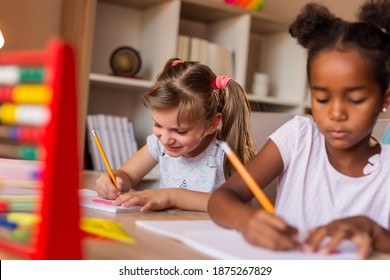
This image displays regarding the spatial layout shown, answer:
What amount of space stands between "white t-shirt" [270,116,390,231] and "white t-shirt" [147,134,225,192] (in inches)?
19.2

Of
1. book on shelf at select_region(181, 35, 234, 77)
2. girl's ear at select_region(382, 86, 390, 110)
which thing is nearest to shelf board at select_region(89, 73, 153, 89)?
book on shelf at select_region(181, 35, 234, 77)

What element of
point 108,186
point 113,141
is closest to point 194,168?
point 108,186

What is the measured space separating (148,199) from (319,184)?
1.06 ft

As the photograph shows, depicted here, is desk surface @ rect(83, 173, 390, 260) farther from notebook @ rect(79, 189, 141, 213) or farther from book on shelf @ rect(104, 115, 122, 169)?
book on shelf @ rect(104, 115, 122, 169)

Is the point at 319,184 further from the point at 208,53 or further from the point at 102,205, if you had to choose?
the point at 208,53

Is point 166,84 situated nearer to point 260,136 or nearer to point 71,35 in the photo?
point 260,136

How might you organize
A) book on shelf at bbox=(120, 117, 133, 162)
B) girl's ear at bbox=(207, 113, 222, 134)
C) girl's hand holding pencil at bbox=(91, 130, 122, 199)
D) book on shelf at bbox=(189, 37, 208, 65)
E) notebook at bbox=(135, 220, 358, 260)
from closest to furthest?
notebook at bbox=(135, 220, 358, 260)
girl's hand holding pencil at bbox=(91, 130, 122, 199)
girl's ear at bbox=(207, 113, 222, 134)
book on shelf at bbox=(120, 117, 133, 162)
book on shelf at bbox=(189, 37, 208, 65)

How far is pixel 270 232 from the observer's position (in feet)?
2.17

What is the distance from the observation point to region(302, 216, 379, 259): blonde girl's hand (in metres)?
0.66

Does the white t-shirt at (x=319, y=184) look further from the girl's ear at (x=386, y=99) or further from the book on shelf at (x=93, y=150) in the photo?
the book on shelf at (x=93, y=150)

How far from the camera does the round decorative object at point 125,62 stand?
2.81 meters

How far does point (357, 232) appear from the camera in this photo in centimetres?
68

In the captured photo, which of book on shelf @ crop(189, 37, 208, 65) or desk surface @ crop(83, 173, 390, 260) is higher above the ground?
book on shelf @ crop(189, 37, 208, 65)

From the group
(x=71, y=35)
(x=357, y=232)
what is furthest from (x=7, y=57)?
(x=71, y=35)
